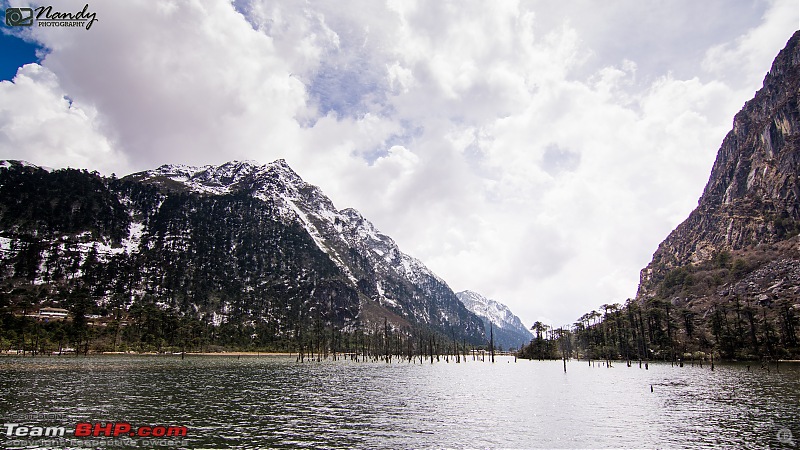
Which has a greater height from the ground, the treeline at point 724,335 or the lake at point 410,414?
the treeline at point 724,335

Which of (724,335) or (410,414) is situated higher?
(724,335)

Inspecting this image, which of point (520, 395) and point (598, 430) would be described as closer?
point (598, 430)

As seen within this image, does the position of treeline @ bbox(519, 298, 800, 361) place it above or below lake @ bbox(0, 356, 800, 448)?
above

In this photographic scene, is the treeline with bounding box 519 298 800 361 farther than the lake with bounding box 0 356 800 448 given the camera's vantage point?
Yes

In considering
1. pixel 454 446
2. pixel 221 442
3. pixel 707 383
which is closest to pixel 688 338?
pixel 707 383

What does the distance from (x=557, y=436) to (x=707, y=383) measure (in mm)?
63758

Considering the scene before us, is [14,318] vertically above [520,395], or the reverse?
[14,318]

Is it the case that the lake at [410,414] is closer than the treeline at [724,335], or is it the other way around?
the lake at [410,414]

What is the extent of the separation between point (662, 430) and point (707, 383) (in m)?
54.3

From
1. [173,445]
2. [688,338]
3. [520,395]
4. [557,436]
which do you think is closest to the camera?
[173,445]

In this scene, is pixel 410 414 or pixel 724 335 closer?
pixel 410 414

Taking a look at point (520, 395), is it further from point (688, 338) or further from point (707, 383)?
point (688, 338)

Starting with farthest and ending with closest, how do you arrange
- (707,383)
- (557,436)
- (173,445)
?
(707,383), (557,436), (173,445)

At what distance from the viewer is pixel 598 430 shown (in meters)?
42.8
